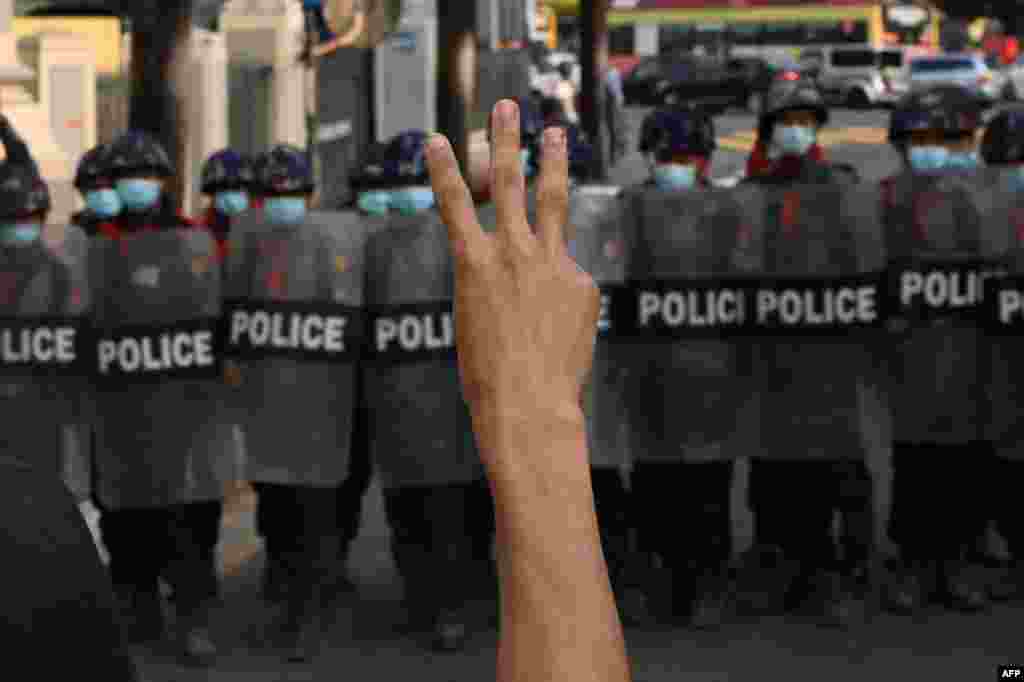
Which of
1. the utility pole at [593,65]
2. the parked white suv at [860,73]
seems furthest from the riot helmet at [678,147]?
the parked white suv at [860,73]

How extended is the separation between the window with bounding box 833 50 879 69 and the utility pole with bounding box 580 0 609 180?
30.3m

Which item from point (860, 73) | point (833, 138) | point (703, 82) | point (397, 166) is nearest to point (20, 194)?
point (397, 166)

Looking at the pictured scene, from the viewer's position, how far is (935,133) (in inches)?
353

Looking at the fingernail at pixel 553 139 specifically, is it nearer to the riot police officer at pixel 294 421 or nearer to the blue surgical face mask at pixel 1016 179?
the riot police officer at pixel 294 421

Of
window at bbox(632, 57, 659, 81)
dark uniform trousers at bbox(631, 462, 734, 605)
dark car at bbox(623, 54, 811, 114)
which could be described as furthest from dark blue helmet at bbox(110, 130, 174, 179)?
window at bbox(632, 57, 659, 81)

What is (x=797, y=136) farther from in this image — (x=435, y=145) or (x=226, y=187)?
(x=435, y=145)

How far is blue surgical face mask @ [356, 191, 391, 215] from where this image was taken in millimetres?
8641

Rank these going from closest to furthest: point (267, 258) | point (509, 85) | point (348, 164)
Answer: point (267, 258) → point (348, 164) → point (509, 85)

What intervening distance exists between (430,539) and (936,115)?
2650 mm

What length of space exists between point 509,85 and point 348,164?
246 inches

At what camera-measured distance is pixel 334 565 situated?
859cm

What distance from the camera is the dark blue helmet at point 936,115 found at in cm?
899

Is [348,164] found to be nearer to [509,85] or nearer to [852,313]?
[509,85]

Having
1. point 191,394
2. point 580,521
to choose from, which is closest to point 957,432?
point 191,394
